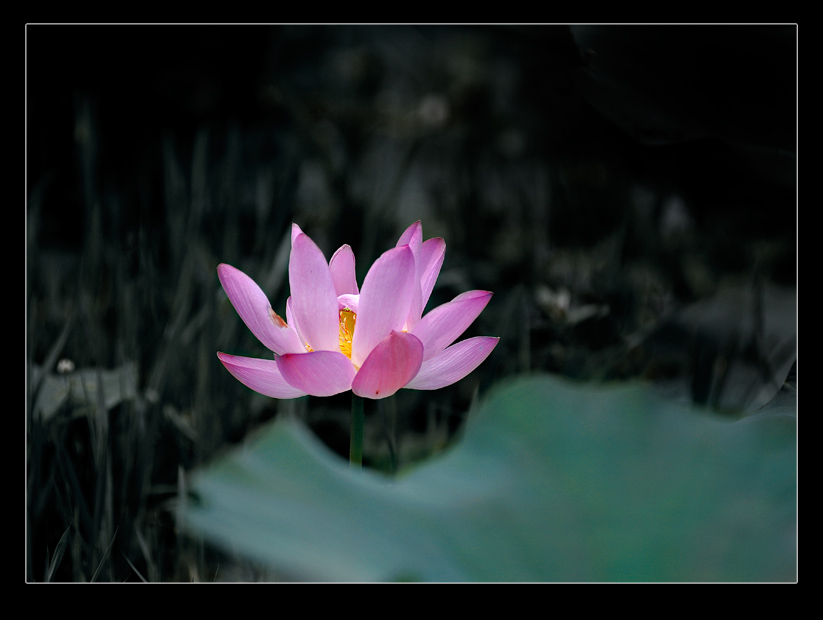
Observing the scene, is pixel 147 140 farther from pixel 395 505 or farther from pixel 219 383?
pixel 395 505

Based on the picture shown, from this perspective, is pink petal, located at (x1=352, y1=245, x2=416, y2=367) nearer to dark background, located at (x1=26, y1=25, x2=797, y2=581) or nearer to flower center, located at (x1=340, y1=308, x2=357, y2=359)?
flower center, located at (x1=340, y1=308, x2=357, y2=359)

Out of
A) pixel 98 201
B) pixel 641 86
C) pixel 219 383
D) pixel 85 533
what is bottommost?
pixel 85 533

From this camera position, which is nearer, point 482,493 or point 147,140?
point 482,493

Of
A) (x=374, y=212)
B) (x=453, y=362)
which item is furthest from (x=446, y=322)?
(x=374, y=212)

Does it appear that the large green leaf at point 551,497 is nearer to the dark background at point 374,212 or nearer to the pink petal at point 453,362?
the pink petal at point 453,362

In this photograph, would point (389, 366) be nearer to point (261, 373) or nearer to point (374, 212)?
point (261, 373)

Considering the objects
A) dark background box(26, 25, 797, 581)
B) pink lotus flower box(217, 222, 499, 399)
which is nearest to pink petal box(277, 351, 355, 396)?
pink lotus flower box(217, 222, 499, 399)
